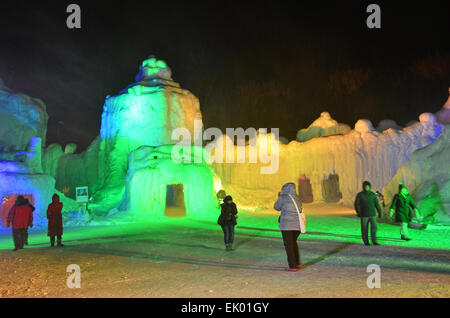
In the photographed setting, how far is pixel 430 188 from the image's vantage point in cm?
1411

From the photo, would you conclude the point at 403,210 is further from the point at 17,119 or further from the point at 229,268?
the point at 17,119

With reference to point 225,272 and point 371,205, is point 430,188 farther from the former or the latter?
point 225,272

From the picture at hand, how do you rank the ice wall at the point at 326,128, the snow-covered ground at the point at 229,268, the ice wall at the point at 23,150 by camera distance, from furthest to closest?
the ice wall at the point at 326,128 < the ice wall at the point at 23,150 < the snow-covered ground at the point at 229,268

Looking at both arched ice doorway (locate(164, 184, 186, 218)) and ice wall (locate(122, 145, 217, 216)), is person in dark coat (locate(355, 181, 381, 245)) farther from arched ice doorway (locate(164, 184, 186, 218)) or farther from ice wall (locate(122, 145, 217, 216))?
arched ice doorway (locate(164, 184, 186, 218))

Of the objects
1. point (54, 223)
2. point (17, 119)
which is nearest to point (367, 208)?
point (54, 223)

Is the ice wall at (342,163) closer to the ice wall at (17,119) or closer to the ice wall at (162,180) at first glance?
the ice wall at (162,180)

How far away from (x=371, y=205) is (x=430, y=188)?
657cm

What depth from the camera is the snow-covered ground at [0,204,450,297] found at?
513 centimetres

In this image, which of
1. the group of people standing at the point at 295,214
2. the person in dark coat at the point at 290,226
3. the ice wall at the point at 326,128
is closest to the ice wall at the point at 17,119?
the group of people standing at the point at 295,214

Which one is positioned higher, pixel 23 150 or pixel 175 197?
pixel 23 150

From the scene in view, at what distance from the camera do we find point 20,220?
10609 millimetres

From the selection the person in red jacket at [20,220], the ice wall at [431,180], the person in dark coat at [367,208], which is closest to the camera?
the person in dark coat at [367,208]

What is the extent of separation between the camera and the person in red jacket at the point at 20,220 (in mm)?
10359

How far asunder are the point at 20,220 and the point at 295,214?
8.68 meters
